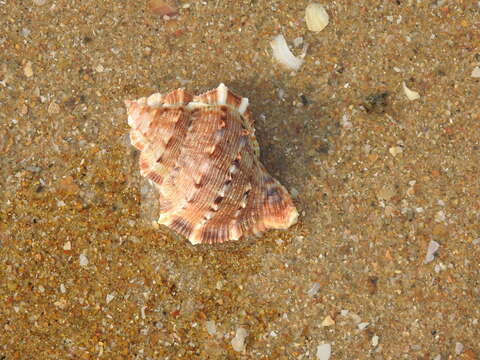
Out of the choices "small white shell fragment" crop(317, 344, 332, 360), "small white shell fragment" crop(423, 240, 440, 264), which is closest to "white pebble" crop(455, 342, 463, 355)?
"small white shell fragment" crop(423, 240, 440, 264)

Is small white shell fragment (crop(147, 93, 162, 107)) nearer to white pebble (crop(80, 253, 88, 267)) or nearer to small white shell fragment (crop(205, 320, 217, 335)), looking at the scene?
white pebble (crop(80, 253, 88, 267))

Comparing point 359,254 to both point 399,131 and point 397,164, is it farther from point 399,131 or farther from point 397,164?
point 399,131

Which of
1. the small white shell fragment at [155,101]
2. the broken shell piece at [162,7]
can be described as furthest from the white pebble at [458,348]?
the broken shell piece at [162,7]

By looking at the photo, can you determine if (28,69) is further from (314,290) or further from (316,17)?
(314,290)

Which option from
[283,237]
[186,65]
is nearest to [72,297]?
[283,237]

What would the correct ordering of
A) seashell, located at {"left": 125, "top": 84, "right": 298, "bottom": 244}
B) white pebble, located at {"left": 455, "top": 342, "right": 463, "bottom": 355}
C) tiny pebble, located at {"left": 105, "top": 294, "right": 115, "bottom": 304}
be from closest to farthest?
seashell, located at {"left": 125, "top": 84, "right": 298, "bottom": 244} < white pebble, located at {"left": 455, "top": 342, "right": 463, "bottom": 355} < tiny pebble, located at {"left": 105, "top": 294, "right": 115, "bottom": 304}

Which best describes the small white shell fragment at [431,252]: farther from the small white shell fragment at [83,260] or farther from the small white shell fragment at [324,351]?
the small white shell fragment at [83,260]
